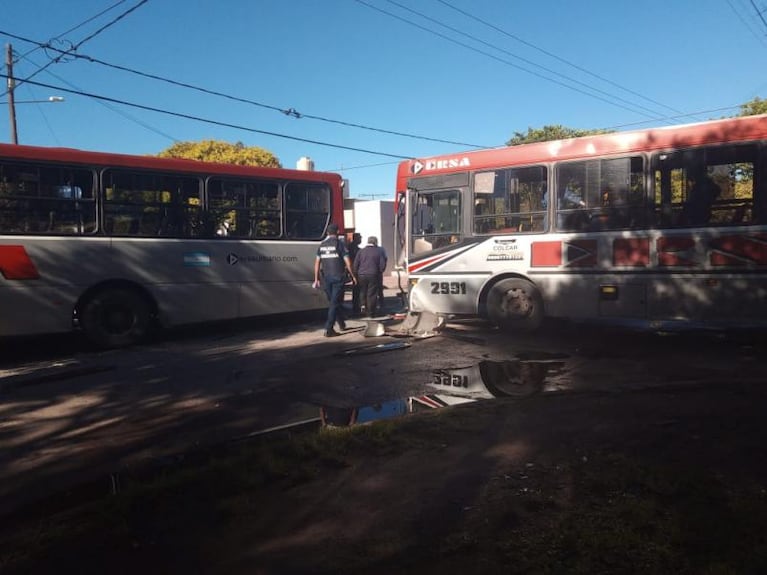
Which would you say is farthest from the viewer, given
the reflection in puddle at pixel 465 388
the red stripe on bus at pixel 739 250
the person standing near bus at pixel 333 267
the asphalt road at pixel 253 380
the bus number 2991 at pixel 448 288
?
the bus number 2991 at pixel 448 288

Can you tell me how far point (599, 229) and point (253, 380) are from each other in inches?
226

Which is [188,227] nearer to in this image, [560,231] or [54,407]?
[54,407]

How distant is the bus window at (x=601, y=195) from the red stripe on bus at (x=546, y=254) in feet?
1.08

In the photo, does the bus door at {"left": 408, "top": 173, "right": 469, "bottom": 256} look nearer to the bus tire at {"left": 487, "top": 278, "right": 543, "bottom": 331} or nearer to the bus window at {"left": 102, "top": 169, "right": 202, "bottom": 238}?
the bus tire at {"left": 487, "top": 278, "right": 543, "bottom": 331}

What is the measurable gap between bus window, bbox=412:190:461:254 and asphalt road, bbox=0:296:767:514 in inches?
64.9

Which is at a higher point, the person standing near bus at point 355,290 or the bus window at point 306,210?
the bus window at point 306,210

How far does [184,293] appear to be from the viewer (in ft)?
32.8

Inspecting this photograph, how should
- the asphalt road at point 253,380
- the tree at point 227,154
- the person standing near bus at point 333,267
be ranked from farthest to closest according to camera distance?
the tree at point 227,154, the person standing near bus at point 333,267, the asphalt road at point 253,380

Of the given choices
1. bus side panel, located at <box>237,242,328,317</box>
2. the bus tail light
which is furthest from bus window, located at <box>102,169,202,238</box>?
the bus tail light

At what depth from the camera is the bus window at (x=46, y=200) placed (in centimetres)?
847

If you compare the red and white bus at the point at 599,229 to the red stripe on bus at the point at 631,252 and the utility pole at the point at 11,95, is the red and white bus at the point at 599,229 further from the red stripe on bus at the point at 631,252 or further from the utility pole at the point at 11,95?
the utility pole at the point at 11,95

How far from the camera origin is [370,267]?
11320 mm

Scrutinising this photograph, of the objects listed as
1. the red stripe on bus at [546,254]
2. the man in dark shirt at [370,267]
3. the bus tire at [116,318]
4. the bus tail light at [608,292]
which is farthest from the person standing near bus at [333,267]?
the bus tail light at [608,292]

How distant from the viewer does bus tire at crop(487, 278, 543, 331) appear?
379 inches
